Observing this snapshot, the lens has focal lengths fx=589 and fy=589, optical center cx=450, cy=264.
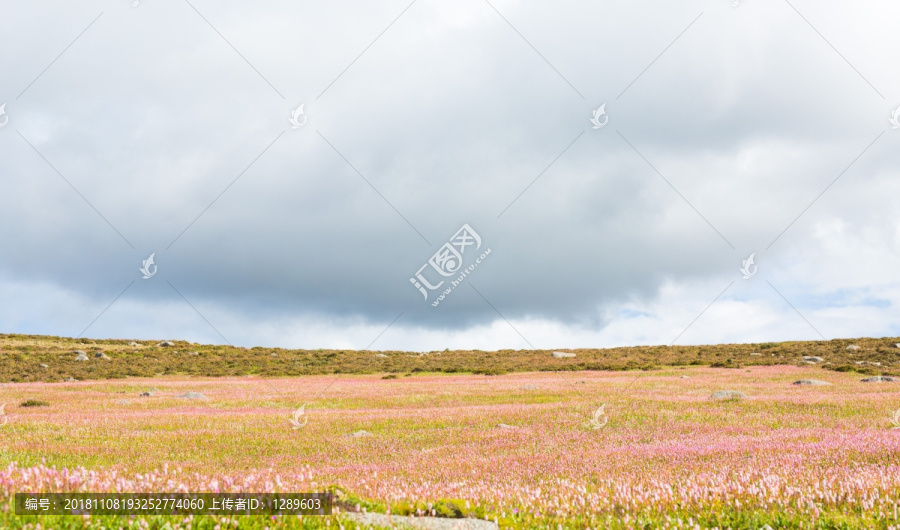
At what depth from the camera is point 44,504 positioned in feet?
18.2

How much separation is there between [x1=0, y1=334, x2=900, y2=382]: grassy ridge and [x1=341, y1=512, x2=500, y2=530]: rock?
51.6 metres

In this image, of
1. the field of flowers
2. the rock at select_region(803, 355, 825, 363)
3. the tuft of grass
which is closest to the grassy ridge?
the rock at select_region(803, 355, 825, 363)

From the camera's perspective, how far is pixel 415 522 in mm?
6223

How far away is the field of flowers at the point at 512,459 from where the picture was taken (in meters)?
6.89

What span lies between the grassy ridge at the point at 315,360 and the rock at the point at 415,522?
51627mm

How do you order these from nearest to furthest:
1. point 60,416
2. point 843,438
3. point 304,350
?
point 843,438, point 60,416, point 304,350

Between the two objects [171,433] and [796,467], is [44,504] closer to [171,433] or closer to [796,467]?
[796,467]

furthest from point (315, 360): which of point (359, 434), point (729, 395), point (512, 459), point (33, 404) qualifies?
point (512, 459)

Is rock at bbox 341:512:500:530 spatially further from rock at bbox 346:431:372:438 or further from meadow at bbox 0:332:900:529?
rock at bbox 346:431:372:438

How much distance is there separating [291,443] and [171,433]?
417 cm

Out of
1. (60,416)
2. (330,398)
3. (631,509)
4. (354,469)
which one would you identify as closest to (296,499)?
(631,509)

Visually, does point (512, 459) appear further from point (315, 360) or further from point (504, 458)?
point (315, 360)

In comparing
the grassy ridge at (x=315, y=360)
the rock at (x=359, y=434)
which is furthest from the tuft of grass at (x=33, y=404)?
the grassy ridge at (x=315, y=360)

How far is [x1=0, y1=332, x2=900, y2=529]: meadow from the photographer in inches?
271
